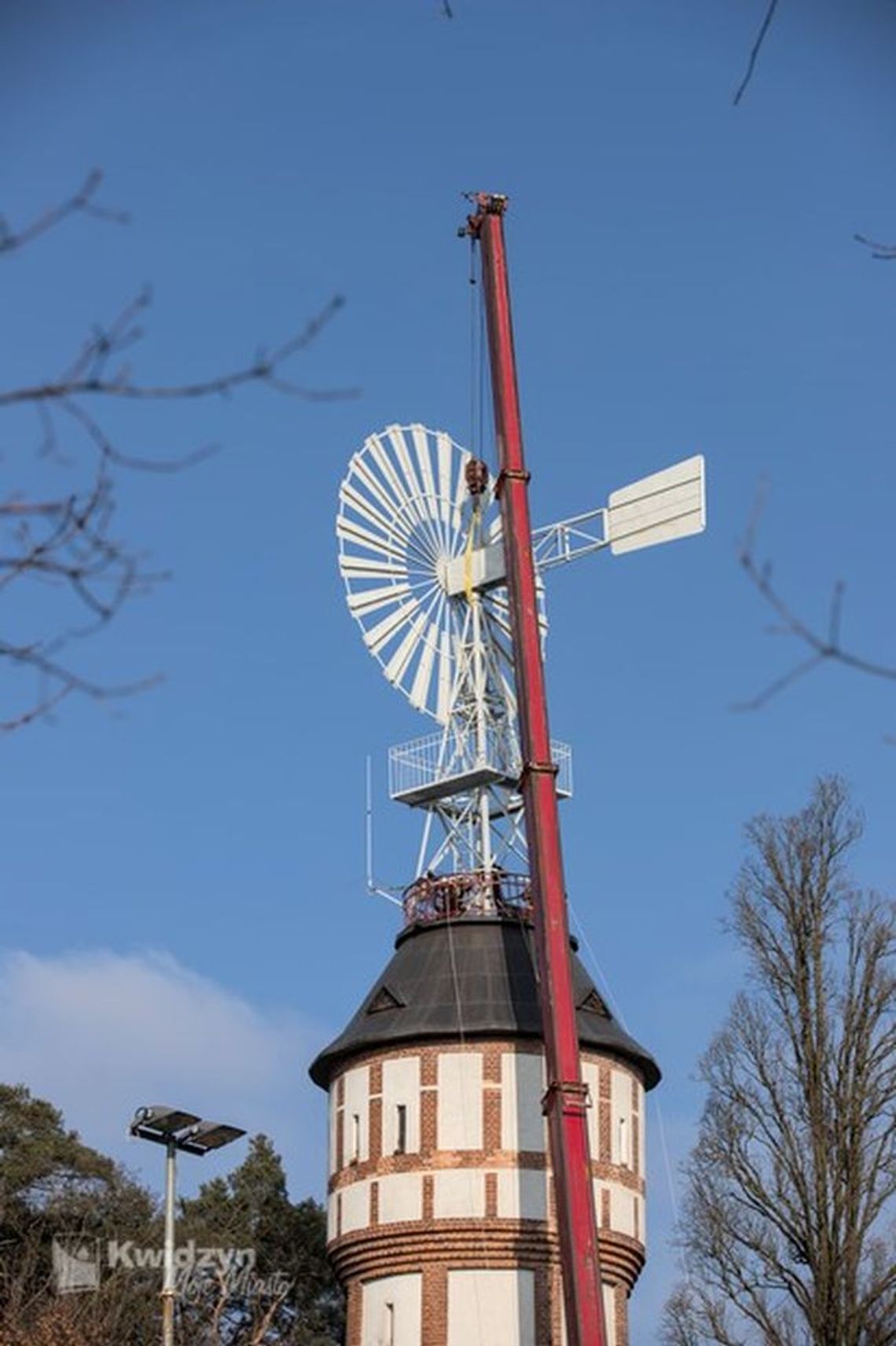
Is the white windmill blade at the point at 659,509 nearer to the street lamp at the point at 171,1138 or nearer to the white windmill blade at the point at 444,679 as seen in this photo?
the white windmill blade at the point at 444,679

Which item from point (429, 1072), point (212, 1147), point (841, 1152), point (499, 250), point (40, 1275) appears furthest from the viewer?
point (40, 1275)

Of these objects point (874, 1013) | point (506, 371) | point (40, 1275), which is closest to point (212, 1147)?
point (874, 1013)

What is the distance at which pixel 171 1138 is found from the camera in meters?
31.6

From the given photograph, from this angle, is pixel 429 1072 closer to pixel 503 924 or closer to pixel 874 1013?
pixel 503 924

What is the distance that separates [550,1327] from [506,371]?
17069mm

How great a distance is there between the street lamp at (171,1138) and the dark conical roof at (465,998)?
10.6 m

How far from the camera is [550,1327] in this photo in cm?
4091

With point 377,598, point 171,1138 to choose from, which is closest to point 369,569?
point 377,598

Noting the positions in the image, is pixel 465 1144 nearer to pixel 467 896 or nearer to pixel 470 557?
pixel 467 896

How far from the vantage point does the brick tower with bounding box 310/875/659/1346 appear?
1629 inches

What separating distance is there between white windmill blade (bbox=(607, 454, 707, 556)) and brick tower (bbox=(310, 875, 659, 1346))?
7517mm

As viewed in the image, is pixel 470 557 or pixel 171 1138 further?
pixel 470 557

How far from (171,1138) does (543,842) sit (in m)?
11.1

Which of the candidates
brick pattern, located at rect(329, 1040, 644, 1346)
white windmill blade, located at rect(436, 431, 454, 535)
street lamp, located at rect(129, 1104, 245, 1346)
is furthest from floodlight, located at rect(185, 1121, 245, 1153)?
white windmill blade, located at rect(436, 431, 454, 535)
